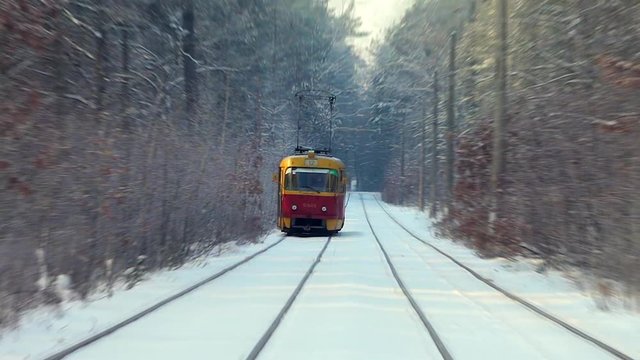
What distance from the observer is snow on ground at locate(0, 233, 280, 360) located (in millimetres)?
7559

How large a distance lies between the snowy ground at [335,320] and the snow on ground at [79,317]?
0.05 feet

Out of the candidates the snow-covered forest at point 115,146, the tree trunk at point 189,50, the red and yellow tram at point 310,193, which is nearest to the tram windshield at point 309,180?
the red and yellow tram at point 310,193

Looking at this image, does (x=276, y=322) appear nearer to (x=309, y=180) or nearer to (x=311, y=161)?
(x=309, y=180)

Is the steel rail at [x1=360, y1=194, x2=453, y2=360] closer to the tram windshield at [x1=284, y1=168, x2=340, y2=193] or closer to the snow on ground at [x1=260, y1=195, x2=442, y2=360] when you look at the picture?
the snow on ground at [x1=260, y1=195, x2=442, y2=360]

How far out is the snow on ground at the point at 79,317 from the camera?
756cm

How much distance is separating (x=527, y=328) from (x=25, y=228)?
6.16 meters

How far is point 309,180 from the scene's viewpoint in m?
26.8

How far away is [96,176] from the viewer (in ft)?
37.4

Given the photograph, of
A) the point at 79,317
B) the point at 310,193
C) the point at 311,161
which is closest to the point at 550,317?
the point at 79,317

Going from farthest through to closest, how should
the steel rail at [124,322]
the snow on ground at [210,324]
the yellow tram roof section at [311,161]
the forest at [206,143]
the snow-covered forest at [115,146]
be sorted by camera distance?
the yellow tram roof section at [311,161] < the forest at [206,143] < the snow-covered forest at [115,146] < the snow on ground at [210,324] < the steel rail at [124,322]

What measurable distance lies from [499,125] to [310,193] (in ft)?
30.3

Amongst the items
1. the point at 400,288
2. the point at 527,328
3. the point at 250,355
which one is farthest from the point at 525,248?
the point at 250,355

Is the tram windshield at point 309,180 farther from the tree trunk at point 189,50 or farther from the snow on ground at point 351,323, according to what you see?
the snow on ground at point 351,323

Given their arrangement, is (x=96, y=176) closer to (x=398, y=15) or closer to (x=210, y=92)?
(x=210, y=92)
